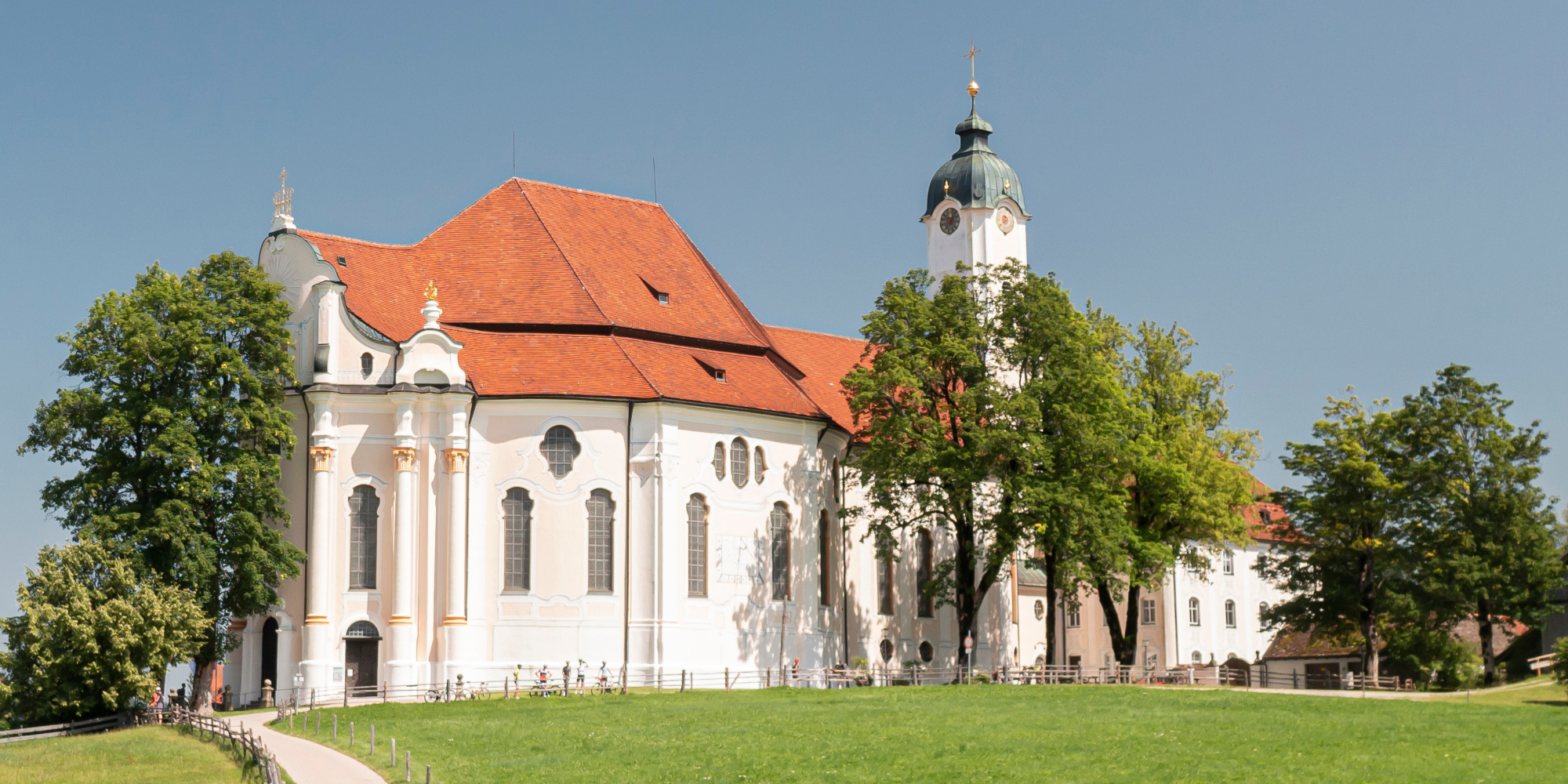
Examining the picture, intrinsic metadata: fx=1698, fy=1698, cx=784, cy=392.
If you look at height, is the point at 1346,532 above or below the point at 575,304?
below

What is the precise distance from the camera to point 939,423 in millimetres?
50438

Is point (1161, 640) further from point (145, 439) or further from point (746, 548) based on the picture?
point (145, 439)

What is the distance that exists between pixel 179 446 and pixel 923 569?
25.7m

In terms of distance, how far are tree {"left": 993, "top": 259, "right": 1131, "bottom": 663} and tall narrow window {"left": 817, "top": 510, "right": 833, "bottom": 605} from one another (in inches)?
253

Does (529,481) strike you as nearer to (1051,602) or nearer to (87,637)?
(87,637)

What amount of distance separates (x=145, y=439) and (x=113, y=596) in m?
4.69

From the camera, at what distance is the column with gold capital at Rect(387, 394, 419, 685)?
4684 centimetres

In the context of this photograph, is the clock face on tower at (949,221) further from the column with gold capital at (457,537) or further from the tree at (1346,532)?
the column with gold capital at (457,537)

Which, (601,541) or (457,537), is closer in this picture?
(457,537)

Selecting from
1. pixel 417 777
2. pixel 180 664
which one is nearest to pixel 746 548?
pixel 180 664

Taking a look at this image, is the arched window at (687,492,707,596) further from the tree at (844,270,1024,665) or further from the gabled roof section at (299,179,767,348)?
the gabled roof section at (299,179,767,348)

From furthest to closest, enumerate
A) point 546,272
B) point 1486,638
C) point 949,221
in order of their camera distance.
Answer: point 949,221, point 546,272, point 1486,638

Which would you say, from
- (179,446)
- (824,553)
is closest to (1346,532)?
(824,553)

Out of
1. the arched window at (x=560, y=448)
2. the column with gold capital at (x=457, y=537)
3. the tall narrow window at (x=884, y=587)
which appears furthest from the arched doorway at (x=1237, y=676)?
the column with gold capital at (x=457, y=537)
